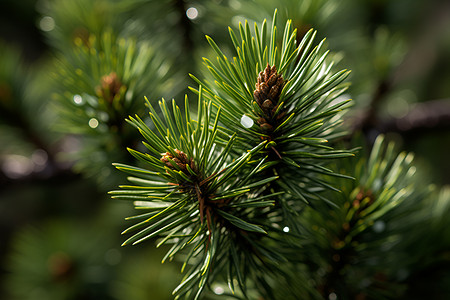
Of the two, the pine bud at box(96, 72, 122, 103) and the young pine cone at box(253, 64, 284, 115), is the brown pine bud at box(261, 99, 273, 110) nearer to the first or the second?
the young pine cone at box(253, 64, 284, 115)

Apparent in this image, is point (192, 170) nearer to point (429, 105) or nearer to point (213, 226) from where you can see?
point (213, 226)

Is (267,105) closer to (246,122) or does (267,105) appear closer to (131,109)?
(246,122)

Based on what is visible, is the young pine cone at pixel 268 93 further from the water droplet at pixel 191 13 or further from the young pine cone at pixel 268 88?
the water droplet at pixel 191 13

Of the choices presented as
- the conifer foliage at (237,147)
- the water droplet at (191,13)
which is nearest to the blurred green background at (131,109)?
the water droplet at (191,13)

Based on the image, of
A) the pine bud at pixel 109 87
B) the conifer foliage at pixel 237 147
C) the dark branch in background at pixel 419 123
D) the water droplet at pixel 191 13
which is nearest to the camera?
the conifer foliage at pixel 237 147

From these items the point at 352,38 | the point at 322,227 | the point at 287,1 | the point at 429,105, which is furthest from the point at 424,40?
the point at 322,227

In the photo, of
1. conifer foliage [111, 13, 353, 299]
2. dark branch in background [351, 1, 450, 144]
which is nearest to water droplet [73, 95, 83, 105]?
conifer foliage [111, 13, 353, 299]

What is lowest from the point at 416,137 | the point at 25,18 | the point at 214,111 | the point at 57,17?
the point at 416,137

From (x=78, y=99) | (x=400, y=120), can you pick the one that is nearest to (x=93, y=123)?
(x=78, y=99)
